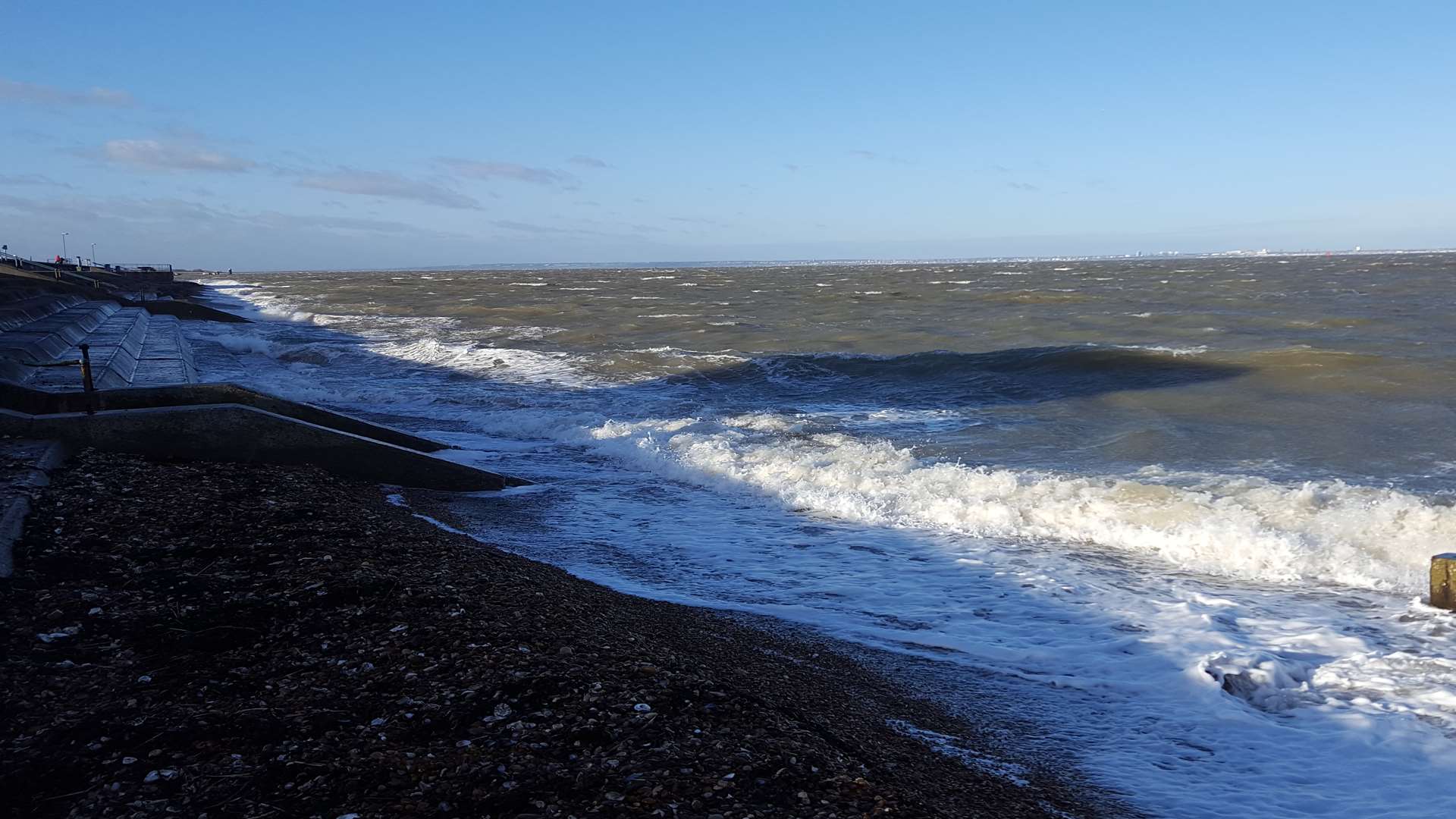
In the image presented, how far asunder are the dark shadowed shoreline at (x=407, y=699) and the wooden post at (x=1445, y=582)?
13.0ft

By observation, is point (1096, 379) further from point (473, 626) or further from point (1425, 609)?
point (473, 626)

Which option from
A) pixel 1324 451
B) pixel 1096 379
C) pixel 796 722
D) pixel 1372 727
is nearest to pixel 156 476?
pixel 796 722

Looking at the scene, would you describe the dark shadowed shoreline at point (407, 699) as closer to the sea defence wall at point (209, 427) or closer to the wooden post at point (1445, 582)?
the sea defence wall at point (209, 427)

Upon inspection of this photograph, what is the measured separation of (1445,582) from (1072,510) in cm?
318

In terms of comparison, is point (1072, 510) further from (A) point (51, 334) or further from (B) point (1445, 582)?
(A) point (51, 334)

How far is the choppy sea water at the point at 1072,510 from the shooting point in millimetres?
5250

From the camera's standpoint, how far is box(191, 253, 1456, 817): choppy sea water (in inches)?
207

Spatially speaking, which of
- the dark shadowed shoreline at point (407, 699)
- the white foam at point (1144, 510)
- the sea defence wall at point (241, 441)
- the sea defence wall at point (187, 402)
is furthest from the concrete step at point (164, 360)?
the white foam at point (1144, 510)

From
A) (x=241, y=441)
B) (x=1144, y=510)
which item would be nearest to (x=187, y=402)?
(x=241, y=441)

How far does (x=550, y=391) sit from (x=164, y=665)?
14.6 m

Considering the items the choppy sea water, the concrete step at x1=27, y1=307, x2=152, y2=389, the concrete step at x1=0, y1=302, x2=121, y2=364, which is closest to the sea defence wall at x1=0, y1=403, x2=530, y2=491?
the choppy sea water

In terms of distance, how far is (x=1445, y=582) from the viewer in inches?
264

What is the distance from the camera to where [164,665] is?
4504mm

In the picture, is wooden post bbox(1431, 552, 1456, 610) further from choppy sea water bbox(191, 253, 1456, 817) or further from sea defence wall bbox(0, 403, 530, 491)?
sea defence wall bbox(0, 403, 530, 491)
